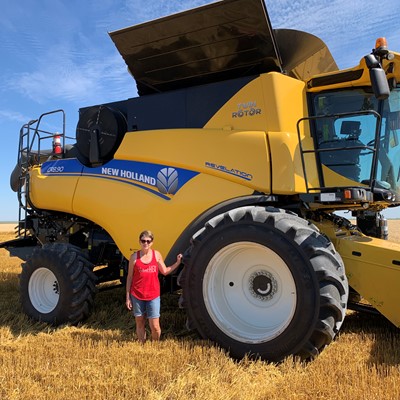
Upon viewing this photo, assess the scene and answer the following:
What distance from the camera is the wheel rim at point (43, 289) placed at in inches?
212

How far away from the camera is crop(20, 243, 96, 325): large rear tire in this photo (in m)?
4.97

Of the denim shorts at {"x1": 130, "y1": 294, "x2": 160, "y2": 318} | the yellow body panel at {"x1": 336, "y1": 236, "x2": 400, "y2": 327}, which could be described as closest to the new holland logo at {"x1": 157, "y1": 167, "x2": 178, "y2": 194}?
the denim shorts at {"x1": 130, "y1": 294, "x2": 160, "y2": 318}

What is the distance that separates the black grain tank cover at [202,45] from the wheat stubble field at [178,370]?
289 centimetres

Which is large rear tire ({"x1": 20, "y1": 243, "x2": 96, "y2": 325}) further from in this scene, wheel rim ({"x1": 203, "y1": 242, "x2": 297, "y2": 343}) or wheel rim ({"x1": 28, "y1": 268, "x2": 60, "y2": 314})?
wheel rim ({"x1": 203, "y1": 242, "x2": 297, "y2": 343})

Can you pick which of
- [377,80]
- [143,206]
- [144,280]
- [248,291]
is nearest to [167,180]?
[143,206]

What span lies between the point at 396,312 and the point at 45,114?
542 cm

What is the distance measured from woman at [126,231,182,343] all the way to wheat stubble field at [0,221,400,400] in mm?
240

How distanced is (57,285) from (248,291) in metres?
2.56

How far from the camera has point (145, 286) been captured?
4117mm

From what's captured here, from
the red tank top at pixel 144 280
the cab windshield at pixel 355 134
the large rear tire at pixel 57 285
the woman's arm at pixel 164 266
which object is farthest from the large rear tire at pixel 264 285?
the large rear tire at pixel 57 285

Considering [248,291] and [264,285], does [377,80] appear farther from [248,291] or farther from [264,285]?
[248,291]

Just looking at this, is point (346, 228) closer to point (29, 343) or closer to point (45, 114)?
point (29, 343)

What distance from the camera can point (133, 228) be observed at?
4871 mm

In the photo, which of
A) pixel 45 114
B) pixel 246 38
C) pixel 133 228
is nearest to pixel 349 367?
pixel 133 228
